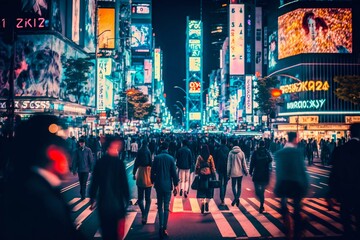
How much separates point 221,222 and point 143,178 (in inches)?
81.8

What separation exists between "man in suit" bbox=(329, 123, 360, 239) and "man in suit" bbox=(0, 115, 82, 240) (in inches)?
220

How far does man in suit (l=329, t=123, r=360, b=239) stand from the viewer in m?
6.96

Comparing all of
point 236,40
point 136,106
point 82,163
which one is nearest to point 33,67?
point 82,163

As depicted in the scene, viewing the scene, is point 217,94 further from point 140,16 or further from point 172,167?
point 172,167

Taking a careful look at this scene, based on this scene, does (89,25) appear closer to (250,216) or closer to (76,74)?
(76,74)

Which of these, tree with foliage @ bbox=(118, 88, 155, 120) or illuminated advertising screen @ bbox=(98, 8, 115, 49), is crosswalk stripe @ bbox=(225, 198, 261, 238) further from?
tree with foliage @ bbox=(118, 88, 155, 120)

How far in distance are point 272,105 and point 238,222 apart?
48.9m

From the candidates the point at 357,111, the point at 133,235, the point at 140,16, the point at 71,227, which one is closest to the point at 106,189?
the point at 133,235

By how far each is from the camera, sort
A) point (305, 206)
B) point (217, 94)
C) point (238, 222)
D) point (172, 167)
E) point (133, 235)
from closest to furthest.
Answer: point (133, 235), point (172, 167), point (238, 222), point (305, 206), point (217, 94)

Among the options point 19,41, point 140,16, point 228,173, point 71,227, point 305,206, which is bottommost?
point 305,206

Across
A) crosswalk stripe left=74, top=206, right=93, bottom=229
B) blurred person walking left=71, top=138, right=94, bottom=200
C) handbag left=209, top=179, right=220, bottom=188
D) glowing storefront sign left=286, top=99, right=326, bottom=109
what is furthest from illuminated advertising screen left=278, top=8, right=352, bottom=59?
crosswalk stripe left=74, top=206, right=93, bottom=229

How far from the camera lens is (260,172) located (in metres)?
11.1

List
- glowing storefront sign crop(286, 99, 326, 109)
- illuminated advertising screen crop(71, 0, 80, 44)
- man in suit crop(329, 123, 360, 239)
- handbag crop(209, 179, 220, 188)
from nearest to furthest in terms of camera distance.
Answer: man in suit crop(329, 123, 360, 239) → handbag crop(209, 179, 220, 188) → illuminated advertising screen crop(71, 0, 80, 44) → glowing storefront sign crop(286, 99, 326, 109)

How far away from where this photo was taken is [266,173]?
11.0m
